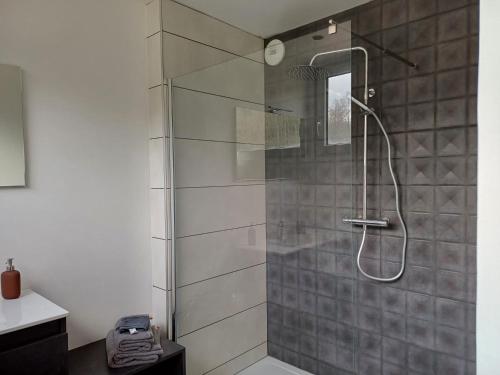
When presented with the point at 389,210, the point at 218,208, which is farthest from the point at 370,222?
the point at 218,208

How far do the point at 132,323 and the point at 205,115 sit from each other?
4.21 ft

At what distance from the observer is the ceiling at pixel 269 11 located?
2.20m

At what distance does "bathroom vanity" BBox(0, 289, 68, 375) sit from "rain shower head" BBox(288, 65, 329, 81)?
1.71 m

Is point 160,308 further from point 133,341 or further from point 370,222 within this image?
point 370,222

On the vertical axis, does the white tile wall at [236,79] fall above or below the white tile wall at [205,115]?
above

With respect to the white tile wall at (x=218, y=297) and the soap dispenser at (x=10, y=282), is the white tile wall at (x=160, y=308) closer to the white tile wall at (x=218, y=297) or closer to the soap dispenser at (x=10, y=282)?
the white tile wall at (x=218, y=297)

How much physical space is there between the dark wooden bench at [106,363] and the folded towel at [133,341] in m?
0.08

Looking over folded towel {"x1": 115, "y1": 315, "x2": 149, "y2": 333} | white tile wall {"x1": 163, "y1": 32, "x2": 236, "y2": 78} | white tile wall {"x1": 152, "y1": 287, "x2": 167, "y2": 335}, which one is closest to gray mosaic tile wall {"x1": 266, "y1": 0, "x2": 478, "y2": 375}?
white tile wall {"x1": 163, "y1": 32, "x2": 236, "y2": 78}

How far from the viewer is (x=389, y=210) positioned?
212 cm

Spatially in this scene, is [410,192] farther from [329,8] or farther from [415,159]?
[329,8]

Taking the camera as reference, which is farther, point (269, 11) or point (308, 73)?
point (269, 11)

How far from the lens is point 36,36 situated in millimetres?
1729

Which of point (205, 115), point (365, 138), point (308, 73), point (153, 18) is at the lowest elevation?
point (365, 138)

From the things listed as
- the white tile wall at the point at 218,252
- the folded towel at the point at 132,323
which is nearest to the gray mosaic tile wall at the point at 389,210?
the white tile wall at the point at 218,252
